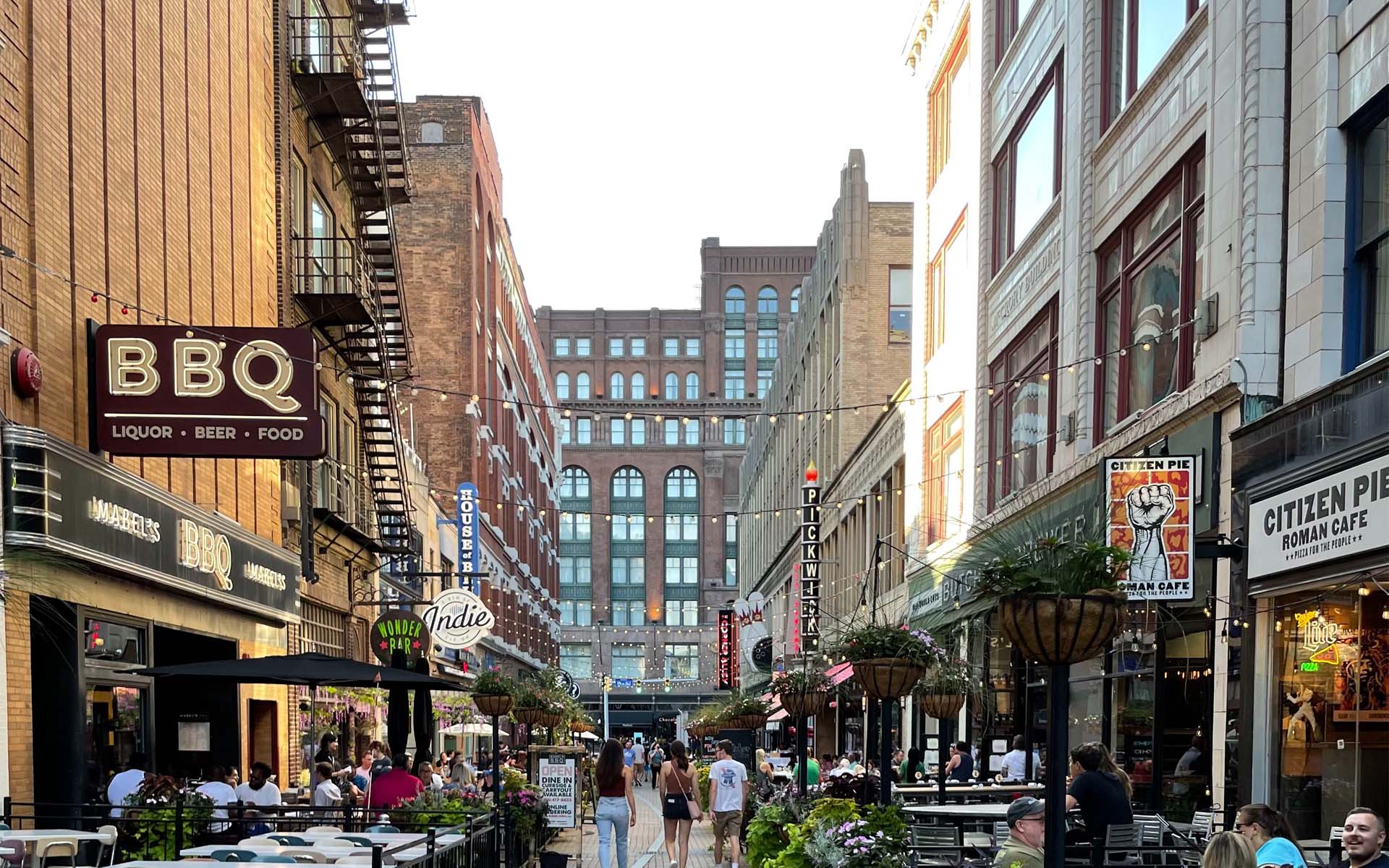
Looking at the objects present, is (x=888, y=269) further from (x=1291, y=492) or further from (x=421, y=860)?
(x=421, y=860)

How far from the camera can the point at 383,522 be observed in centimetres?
3219

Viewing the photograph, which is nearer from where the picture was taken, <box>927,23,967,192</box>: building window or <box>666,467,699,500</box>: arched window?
<box>927,23,967,192</box>: building window

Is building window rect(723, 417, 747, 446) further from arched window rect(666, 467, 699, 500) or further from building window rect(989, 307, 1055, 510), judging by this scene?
building window rect(989, 307, 1055, 510)

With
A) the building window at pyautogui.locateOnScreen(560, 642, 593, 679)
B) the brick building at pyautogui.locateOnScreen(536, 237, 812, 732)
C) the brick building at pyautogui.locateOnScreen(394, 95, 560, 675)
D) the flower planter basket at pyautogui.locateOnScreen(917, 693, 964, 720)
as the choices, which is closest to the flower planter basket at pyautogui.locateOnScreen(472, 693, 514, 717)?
the flower planter basket at pyautogui.locateOnScreen(917, 693, 964, 720)

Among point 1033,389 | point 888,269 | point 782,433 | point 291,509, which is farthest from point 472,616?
point 782,433

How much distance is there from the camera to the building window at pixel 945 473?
31.1 metres

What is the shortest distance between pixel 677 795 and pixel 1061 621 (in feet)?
36.3

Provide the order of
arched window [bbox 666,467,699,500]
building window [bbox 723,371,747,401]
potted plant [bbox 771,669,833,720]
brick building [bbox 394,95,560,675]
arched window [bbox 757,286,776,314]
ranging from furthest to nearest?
arched window [bbox 757,286,776,314], building window [bbox 723,371,747,401], arched window [bbox 666,467,699,500], brick building [bbox 394,95,560,675], potted plant [bbox 771,669,833,720]

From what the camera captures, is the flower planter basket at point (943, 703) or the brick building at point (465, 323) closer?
the flower planter basket at point (943, 703)

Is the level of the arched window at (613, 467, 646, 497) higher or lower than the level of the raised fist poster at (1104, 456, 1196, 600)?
lower

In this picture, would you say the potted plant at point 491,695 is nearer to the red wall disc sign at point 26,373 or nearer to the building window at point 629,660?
the red wall disc sign at point 26,373

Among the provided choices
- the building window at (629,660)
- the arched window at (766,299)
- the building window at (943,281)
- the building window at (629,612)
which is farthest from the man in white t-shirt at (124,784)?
the arched window at (766,299)

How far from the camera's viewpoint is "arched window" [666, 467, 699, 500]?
11906 cm

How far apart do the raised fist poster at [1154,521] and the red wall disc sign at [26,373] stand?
424 inches
